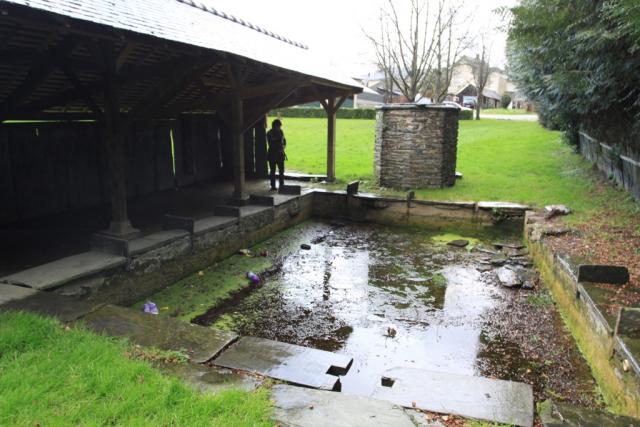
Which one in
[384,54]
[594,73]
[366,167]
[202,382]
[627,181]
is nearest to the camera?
[202,382]

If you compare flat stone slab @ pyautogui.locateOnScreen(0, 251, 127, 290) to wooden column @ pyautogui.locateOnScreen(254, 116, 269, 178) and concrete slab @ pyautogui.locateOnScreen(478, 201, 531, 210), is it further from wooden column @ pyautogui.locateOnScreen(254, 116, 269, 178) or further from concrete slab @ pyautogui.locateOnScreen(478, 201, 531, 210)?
wooden column @ pyautogui.locateOnScreen(254, 116, 269, 178)

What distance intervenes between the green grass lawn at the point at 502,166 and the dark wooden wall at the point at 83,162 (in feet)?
11.4

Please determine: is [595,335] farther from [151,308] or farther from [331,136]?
[331,136]

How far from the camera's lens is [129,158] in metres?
9.62

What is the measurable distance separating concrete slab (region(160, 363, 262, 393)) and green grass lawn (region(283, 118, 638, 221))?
23.5 feet

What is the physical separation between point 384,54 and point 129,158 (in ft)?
61.5

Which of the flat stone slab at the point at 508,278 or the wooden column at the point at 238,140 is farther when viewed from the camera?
the wooden column at the point at 238,140

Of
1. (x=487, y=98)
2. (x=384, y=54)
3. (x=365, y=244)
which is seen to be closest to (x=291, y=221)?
(x=365, y=244)

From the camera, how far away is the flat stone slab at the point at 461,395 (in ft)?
10.1

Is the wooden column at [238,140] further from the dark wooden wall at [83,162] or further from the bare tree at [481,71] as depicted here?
the bare tree at [481,71]

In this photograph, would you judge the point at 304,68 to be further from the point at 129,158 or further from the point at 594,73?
the point at 594,73

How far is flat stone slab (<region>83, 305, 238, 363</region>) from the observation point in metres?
3.68

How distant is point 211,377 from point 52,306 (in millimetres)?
1892

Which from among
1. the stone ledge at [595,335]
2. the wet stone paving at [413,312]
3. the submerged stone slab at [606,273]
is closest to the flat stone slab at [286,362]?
the wet stone paving at [413,312]
